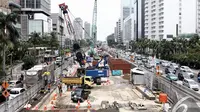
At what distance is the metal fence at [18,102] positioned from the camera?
1740cm

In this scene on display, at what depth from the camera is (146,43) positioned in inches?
4621

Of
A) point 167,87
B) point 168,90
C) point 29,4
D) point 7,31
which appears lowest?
point 168,90

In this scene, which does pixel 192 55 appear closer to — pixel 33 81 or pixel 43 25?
pixel 33 81

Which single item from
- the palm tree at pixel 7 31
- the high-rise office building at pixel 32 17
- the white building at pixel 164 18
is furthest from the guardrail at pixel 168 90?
the high-rise office building at pixel 32 17

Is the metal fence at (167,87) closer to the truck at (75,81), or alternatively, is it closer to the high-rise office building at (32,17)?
the truck at (75,81)

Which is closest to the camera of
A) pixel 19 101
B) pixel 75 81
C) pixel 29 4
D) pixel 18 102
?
pixel 18 102

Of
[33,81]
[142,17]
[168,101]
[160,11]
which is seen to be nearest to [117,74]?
[33,81]

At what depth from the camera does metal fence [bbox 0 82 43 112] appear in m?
17.4

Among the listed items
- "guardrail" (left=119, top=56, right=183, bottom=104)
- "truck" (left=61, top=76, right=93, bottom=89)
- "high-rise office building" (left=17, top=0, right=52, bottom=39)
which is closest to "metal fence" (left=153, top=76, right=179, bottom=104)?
"guardrail" (left=119, top=56, right=183, bottom=104)

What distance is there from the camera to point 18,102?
20.9 metres

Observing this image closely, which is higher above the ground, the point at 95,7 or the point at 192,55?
the point at 95,7

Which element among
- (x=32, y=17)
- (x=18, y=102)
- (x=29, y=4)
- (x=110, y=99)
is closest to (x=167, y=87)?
(x=110, y=99)

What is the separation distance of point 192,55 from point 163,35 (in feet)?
190

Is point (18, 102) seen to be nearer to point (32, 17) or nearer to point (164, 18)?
point (32, 17)
